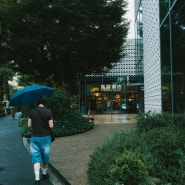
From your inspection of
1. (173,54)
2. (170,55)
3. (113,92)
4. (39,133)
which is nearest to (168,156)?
(39,133)

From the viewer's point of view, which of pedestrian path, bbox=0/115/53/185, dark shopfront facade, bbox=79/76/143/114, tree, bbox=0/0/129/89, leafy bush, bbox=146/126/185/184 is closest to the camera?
leafy bush, bbox=146/126/185/184

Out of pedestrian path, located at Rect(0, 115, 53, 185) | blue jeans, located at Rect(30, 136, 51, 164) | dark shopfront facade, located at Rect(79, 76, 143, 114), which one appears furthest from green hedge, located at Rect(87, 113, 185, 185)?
dark shopfront facade, located at Rect(79, 76, 143, 114)

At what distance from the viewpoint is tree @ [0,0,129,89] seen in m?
24.1

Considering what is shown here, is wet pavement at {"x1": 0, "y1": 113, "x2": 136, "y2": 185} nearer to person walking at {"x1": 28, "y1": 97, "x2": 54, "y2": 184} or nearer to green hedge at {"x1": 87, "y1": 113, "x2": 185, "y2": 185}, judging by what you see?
person walking at {"x1": 28, "y1": 97, "x2": 54, "y2": 184}

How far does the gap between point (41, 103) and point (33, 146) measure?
0.87 metres

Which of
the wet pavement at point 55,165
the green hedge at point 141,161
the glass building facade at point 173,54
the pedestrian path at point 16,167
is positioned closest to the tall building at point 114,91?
the glass building facade at point 173,54

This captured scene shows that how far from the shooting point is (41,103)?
6.98 m

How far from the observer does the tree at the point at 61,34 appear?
2411 cm

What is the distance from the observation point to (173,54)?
38.7 ft

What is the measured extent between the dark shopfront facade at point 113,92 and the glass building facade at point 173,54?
2386 centimetres

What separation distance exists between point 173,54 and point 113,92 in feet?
84.6

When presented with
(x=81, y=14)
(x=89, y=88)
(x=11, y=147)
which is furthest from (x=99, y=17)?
(x=11, y=147)

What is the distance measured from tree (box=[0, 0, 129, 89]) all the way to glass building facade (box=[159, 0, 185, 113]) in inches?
456

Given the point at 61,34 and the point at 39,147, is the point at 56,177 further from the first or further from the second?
the point at 61,34
